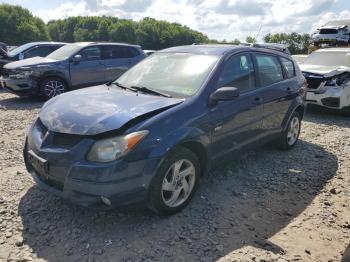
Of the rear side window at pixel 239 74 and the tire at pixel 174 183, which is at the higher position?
the rear side window at pixel 239 74

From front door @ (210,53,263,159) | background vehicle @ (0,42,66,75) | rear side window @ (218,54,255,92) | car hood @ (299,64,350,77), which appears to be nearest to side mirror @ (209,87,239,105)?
front door @ (210,53,263,159)

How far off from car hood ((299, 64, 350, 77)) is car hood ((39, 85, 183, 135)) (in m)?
6.45

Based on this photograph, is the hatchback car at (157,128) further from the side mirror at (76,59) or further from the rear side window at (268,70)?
the side mirror at (76,59)

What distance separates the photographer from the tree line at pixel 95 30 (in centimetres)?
7531

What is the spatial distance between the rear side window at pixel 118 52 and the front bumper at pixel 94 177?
26.2ft

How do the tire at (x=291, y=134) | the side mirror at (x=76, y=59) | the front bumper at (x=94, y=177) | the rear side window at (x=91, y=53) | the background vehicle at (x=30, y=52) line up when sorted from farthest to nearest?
the background vehicle at (x=30, y=52) → the rear side window at (x=91, y=53) → the side mirror at (x=76, y=59) → the tire at (x=291, y=134) → the front bumper at (x=94, y=177)

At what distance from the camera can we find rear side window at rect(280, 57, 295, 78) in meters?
6.09

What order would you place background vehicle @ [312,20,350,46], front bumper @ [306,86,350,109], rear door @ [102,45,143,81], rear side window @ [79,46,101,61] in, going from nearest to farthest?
front bumper @ [306,86,350,109], rear side window @ [79,46,101,61], rear door @ [102,45,143,81], background vehicle @ [312,20,350,46]

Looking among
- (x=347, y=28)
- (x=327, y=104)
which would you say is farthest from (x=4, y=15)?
(x=327, y=104)

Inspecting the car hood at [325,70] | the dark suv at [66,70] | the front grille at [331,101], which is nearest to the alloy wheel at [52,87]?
the dark suv at [66,70]

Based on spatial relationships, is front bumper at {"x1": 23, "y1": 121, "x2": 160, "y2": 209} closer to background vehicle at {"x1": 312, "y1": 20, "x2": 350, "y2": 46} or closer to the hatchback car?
the hatchback car

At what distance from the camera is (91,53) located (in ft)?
35.6

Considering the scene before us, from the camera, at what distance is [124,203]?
139 inches

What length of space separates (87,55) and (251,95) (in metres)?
6.93
